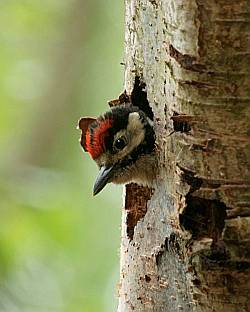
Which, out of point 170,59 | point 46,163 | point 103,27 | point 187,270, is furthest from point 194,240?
point 103,27

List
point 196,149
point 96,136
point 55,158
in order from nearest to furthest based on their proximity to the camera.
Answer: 1. point 196,149
2. point 96,136
3. point 55,158

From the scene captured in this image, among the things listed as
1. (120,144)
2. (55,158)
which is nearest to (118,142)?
(120,144)

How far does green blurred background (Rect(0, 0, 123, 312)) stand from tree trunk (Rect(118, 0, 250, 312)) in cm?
97

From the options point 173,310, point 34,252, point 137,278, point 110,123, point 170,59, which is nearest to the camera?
point 170,59

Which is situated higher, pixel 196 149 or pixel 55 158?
pixel 55 158

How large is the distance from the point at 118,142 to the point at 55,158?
5.81 ft

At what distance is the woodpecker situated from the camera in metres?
Answer: 1.74

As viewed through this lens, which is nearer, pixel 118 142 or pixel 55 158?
pixel 118 142

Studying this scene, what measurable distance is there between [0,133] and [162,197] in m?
1.97

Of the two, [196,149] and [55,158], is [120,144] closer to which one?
[196,149]

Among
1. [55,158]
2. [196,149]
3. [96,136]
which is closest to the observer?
[196,149]

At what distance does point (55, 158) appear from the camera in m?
3.59

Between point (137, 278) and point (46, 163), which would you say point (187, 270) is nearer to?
point (137, 278)

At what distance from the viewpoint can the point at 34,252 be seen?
257 centimetres
